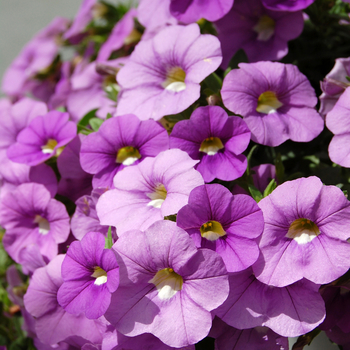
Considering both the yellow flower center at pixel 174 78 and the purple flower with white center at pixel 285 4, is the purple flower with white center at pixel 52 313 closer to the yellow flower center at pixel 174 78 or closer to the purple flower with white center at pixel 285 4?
the yellow flower center at pixel 174 78

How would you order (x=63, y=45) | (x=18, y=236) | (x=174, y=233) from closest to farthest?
(x=174, y=233), (x=18, y=236), (x=63, y=45)

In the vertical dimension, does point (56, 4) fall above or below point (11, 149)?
below

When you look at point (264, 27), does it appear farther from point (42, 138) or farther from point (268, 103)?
point (42, 138)

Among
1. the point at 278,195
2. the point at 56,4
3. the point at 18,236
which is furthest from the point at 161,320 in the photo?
the point at 56,4

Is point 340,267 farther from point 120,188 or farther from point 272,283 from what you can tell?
point 120,188

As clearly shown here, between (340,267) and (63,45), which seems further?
(63,45)

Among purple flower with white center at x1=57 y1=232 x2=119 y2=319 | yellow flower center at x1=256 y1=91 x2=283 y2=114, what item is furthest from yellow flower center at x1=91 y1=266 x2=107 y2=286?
yellow flower center at x1=256 y1=91 x2=283 y2=114

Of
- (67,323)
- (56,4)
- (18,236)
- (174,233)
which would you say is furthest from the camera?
(56,4)
